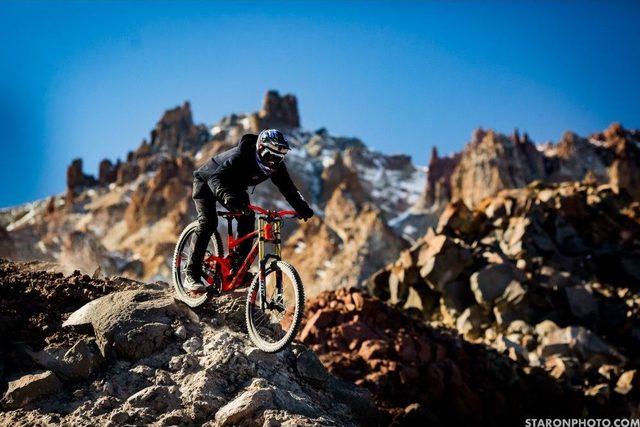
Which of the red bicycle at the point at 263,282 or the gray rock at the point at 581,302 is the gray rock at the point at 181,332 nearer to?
the red bicycle at the point at 263,282

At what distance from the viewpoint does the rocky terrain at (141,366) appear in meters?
6.96

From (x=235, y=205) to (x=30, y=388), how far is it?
11.5ft

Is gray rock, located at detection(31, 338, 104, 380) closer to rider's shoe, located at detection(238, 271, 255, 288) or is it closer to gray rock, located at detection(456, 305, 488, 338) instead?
rider's shoe, located at detection(238, 271, 255, 288)

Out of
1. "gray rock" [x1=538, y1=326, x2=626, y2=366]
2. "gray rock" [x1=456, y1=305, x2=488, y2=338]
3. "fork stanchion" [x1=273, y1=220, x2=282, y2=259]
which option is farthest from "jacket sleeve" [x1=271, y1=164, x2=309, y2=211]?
"gray rock" [x1=456, y1=305, x2=488, y2=338]

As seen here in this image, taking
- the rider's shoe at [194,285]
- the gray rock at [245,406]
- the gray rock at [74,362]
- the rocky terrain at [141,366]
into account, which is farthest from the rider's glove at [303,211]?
the gray rock at [74,362]

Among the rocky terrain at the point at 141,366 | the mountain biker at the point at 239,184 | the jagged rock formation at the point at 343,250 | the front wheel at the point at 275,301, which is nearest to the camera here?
the rocky terrain at the point at 141,366

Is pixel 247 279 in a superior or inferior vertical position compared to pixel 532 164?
inferior

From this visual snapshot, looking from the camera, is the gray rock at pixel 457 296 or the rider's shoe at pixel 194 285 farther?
the gray rock at pixel 457 296

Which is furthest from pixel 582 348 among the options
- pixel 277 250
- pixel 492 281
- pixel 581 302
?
pixel 277 250

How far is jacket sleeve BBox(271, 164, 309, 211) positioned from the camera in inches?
335

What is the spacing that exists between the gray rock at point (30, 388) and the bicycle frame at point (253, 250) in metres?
2.75

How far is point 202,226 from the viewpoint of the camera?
8820mm

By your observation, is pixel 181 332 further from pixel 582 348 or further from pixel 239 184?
pixel 582 348

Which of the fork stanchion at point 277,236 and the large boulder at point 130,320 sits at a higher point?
the fork stanchion at point 277,236
